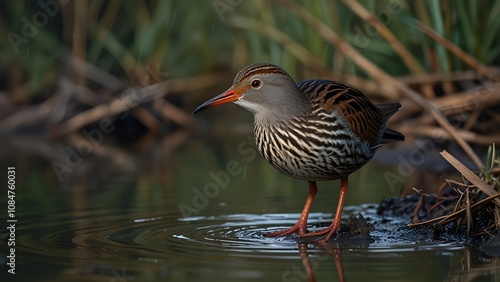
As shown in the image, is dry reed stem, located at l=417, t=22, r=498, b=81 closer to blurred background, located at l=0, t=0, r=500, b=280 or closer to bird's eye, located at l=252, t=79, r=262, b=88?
blurred background, located at l=0, t=0, r=500, b=280

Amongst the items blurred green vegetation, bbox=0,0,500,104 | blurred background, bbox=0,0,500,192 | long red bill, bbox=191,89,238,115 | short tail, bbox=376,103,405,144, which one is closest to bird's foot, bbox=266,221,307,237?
long red bill, bbox=191,89,238,115

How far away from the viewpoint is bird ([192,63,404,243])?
6996 millimetres

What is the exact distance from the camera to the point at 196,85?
555 inches

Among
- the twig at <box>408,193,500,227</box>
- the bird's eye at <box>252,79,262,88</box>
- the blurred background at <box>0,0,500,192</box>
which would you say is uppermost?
the blurred background at <box>0,0,500,192</box>

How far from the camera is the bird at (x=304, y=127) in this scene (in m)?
7.00

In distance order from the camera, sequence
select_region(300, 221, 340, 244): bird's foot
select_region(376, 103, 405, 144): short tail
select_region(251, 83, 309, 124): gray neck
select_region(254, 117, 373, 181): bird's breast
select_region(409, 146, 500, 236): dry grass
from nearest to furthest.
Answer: select_region(409, 146, 500, 236): dry grass → select_region(300, 221, 340, 244): bird's foot → select_region(254, 117, 373, 181): bird's breast → select_region(251, 83, 309, 124): gray neck → select_region(376, 103, 405, 144): short tail

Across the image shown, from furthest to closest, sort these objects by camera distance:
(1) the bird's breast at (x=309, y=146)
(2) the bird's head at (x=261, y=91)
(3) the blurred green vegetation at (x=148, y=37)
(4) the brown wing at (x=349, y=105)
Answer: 1. (3) the blurred green vegetation at (x=148, y=37)
2. (4) the brown wing at (x=349, y=105)
3. (2) the bird's head at (x=261, y=91)
4. (1) the bird's breast at (x=309, y=146)

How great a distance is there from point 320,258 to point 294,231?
40.2 inches

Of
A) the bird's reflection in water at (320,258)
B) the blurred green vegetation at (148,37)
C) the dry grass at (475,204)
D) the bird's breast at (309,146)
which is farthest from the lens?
the blurred green vegetation at (148,37)

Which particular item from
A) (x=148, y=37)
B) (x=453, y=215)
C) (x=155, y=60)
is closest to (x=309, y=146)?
(x=453, y=215)

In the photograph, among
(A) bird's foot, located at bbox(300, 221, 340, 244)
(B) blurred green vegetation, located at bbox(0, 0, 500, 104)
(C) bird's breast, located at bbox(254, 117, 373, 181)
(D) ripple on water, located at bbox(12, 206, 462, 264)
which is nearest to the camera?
(D) ripple on water, located at bbox(12, 206, 462, 264)

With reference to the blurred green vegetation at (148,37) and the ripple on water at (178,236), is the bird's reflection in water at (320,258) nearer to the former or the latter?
the ripple on water at (178,236)

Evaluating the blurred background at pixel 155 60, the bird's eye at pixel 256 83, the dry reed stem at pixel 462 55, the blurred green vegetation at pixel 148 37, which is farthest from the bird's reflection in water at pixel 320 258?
the blurred green vegetation at pixel 148 37

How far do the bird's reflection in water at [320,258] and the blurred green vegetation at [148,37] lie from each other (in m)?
5.69
